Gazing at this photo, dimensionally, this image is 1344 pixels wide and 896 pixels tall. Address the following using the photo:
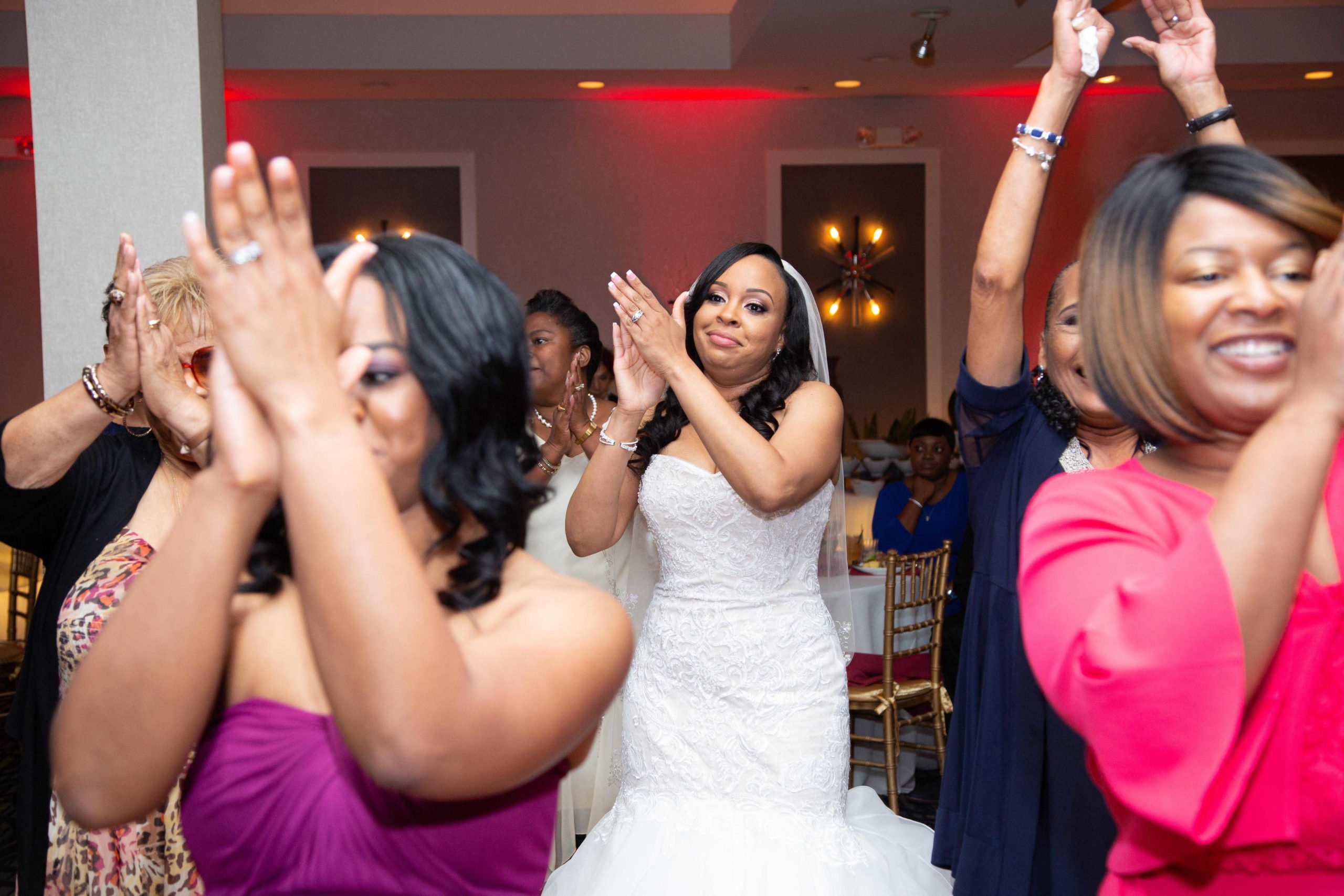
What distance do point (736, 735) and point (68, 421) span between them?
5.09 feet

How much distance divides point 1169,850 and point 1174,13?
4.16 ft

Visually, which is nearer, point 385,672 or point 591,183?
point 385,672

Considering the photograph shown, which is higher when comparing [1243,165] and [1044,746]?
[1243,165]

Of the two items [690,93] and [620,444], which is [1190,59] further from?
[690,93]

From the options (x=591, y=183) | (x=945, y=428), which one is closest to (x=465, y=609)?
(x=945, y=428)

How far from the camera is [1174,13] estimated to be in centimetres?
165

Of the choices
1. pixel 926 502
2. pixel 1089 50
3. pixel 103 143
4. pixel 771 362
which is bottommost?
pixel 926 502

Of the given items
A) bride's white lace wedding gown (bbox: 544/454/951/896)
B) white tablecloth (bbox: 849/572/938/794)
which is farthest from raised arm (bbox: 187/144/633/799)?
white tablecloth (bbox: 849/572/938/794)

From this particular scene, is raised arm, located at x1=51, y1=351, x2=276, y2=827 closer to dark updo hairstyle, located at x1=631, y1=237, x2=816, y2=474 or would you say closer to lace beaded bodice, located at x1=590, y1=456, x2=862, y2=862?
lace beaded bodice, located at x1=590, y1=456, x2=862, y2=862

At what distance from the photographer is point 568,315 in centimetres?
395

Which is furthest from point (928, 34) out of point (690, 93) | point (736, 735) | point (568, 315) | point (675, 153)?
point (736, 735)

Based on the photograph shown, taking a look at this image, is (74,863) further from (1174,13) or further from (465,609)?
(1174,13)

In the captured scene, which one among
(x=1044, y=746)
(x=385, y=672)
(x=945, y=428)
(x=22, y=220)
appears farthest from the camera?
(x=22, y=220)

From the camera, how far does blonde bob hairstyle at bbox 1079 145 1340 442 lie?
99cm
